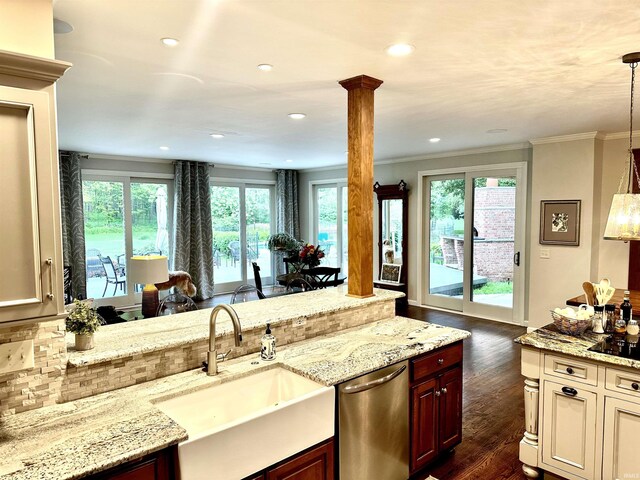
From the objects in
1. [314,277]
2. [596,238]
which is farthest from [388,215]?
[596,238]

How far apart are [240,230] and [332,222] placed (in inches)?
76.4

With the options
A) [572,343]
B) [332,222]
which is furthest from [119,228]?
[572,343]

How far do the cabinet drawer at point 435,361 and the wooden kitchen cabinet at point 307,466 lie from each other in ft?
2.30

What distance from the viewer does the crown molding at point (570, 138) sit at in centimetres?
505

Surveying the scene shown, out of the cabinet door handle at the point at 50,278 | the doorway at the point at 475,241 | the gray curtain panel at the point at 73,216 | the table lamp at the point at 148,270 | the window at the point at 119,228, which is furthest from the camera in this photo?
the window at the point at 119,228

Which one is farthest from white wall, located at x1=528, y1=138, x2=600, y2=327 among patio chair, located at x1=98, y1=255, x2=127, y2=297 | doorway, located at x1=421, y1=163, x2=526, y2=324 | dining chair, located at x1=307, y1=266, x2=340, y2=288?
patio chair, located at x1=98, y1=255, x2=127, y2=297

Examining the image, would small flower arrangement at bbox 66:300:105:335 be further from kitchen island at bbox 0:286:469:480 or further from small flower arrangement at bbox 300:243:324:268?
small flower arrangement at bbox 300:243:324:268

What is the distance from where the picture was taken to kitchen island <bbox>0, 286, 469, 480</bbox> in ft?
4.60

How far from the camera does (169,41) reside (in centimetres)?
230

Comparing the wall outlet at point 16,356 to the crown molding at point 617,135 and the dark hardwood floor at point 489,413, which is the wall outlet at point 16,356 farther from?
the crown molding at point 617,135

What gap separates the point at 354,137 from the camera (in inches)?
120

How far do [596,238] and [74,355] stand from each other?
223 inches

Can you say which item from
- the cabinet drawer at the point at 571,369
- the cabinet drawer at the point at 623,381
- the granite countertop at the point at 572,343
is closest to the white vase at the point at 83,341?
the granite countertop at the point at 572,343

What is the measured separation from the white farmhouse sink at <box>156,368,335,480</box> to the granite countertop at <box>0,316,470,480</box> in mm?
63
